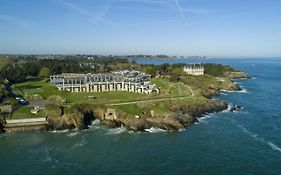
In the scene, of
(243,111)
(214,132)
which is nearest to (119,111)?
(214,132)

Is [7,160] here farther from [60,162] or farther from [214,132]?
[214,132]

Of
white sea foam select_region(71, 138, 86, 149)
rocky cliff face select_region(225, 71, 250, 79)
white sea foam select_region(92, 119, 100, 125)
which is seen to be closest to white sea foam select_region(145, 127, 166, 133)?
white sea foam select_region(92, 119, 100, 125)

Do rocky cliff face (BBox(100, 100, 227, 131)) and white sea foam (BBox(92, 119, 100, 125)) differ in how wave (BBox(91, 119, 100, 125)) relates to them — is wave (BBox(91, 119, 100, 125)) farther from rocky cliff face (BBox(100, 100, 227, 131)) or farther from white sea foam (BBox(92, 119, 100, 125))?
rocky cliff face (BBox(100, 100, 227, 131))

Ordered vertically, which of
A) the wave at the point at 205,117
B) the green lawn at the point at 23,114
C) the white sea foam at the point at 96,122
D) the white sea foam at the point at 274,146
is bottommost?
the white sea foam at the point at 274,146

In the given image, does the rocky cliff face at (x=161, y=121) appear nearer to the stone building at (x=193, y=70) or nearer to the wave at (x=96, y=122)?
the wave at (x=96, y=122)

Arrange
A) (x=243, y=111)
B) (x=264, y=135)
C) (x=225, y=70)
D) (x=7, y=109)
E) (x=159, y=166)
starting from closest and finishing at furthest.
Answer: (x=159, y=166) → (x=264, y=135) → (x=7, y=109) → (x=243, y=111) → (x=225, y=70)

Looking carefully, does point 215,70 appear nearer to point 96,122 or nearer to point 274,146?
point 96,122

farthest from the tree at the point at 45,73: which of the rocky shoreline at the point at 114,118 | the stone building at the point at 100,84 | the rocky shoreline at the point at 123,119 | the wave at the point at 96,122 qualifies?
the wave at the point at 96,122

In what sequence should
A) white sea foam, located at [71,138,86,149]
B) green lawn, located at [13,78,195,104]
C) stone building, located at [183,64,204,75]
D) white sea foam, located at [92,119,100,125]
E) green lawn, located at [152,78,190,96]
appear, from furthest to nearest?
stone building, located at [183,64,204,75] < green lawn, located at [152,78,190,96] < green lawn, located at [13,78,195,104] < white sea foam, located at [92,119,100,125] < white sea foam, located at [71,138,86,149]

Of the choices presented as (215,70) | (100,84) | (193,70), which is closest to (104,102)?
(100,84)
